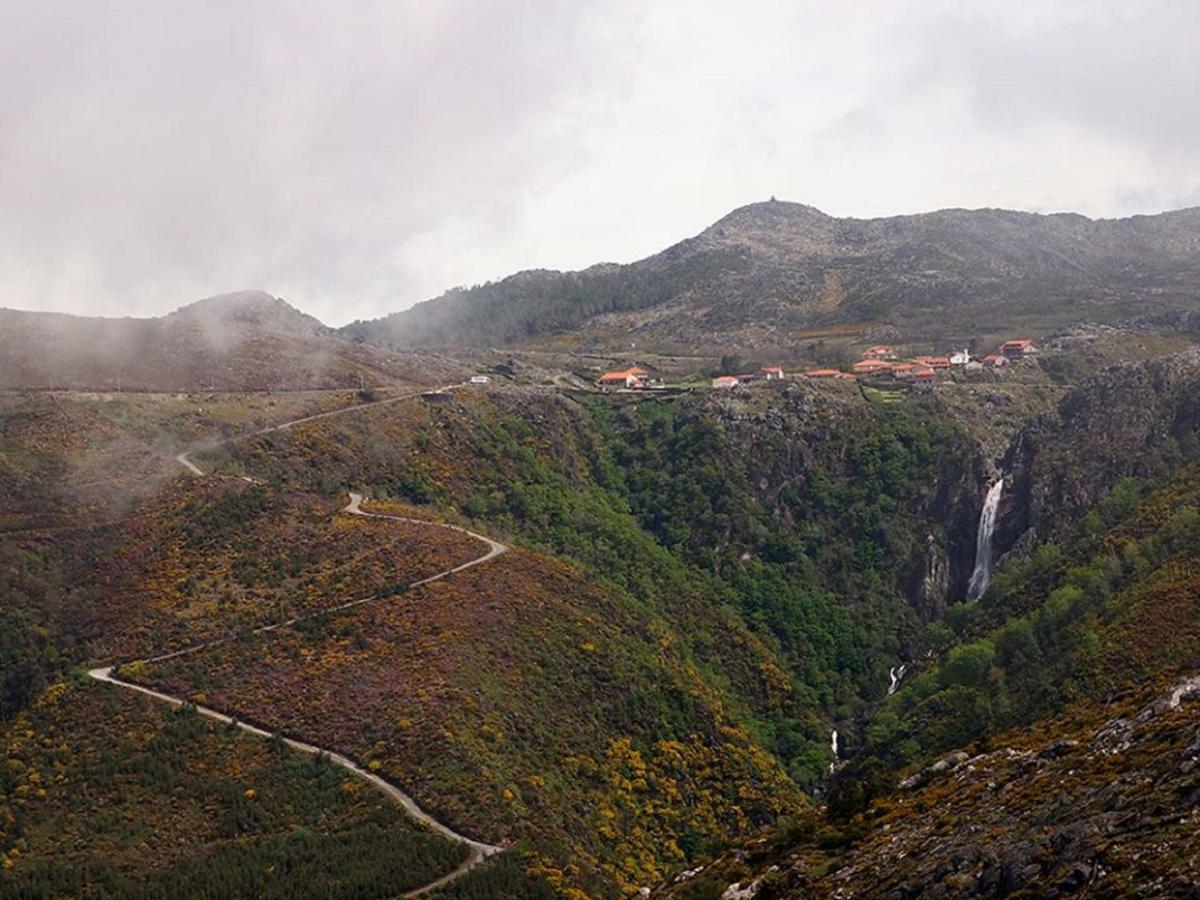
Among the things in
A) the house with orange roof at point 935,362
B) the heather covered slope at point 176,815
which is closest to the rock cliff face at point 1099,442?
the house with orange roof at point 935,362

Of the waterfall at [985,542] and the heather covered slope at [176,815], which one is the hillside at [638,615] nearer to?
the heather covered slope at [176,815]

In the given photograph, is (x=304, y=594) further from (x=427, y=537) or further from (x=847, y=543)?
(x=847, y=543)

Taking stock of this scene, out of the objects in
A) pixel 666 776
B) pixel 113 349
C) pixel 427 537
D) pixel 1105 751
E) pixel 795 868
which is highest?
pixel 113 349

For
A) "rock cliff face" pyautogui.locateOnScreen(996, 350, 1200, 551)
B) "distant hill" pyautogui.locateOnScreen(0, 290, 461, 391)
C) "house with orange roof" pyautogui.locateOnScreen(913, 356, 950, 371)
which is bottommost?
"rock cliff face" pyautogui.locateOnScreen(996, 350, 1200, 551)

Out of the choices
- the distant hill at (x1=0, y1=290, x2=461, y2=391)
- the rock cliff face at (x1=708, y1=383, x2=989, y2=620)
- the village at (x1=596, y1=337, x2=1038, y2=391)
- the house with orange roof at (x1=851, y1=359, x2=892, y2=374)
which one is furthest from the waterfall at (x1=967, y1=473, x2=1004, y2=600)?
the distant hill at (x1=0, y1=290, x2=461, y2=391)

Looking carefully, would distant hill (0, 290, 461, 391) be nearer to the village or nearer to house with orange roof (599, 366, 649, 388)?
house with orange roof (599, 366, 649, 388)

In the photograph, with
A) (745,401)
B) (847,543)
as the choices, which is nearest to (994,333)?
(745,401)
